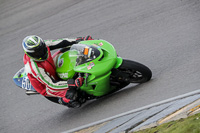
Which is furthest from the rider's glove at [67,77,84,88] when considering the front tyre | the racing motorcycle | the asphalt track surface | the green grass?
the green grass

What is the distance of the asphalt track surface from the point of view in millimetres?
6203

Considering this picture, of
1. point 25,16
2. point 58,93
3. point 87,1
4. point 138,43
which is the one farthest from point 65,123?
point 25,16

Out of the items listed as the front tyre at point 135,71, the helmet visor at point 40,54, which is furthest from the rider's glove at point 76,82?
the front tyre at point 135,71

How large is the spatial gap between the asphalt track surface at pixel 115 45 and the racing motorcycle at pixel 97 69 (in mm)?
382

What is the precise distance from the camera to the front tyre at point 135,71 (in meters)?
5.71

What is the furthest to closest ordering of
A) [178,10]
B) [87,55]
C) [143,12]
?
1. [143,12]
2. [178,10]
3. [87,55]

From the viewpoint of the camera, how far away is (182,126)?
3525mm

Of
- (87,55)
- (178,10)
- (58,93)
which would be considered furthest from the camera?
(178,10)

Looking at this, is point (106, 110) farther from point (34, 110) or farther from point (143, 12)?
point (143, 12)

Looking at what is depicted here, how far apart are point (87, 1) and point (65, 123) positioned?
521cm

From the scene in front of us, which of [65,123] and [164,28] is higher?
[164,28]

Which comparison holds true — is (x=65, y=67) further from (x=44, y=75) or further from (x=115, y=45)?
(x=115, y=45)

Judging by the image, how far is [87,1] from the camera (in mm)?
10664

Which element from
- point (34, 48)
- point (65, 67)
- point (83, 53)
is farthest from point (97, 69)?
point (34, 48)
